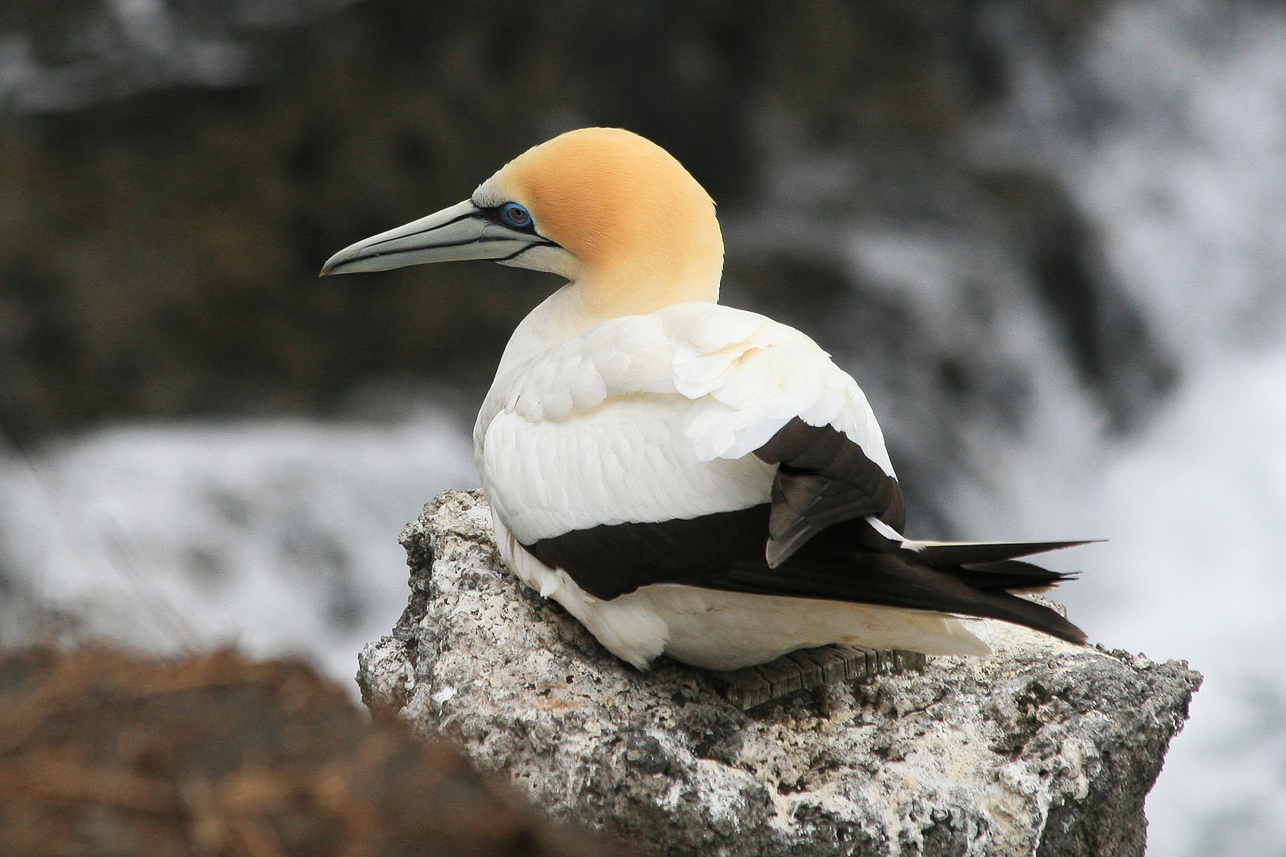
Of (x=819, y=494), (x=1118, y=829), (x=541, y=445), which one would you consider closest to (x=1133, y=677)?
(x=1118, y=829)

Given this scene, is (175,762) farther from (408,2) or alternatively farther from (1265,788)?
(408,2)

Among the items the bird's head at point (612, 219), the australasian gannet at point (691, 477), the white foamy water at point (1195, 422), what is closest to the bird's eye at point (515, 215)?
the bird's head at point (612, 219)

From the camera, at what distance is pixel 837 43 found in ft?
34.1

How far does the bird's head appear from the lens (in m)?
3.74

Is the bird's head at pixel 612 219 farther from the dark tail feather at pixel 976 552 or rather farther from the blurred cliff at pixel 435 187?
the blurred cliff at pixel 435 187

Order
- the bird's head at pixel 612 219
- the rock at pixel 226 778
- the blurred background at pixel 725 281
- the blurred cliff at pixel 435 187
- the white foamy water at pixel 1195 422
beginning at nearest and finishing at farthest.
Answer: the rock at pixel 226 778
the bird's head at pixel 612 219
the white foamy water at pixel 1195 422
the blurred background at pixel 725 281
the blurred cliff at pixel 435 187

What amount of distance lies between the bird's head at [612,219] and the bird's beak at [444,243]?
0.04 ft

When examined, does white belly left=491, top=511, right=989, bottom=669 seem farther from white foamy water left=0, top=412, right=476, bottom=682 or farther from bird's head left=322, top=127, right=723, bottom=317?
white foamy water left=0, top=412, right=476, bottom=682

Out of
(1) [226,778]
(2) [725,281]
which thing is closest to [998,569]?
(1) [226,778]

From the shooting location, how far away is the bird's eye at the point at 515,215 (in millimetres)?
3947

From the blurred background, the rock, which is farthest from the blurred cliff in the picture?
the rock

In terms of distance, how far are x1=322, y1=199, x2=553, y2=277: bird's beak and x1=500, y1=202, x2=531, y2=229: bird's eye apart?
0.02 meters

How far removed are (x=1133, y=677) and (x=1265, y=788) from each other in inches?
162

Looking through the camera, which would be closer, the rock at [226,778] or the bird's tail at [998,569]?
the rock at [226,778]
